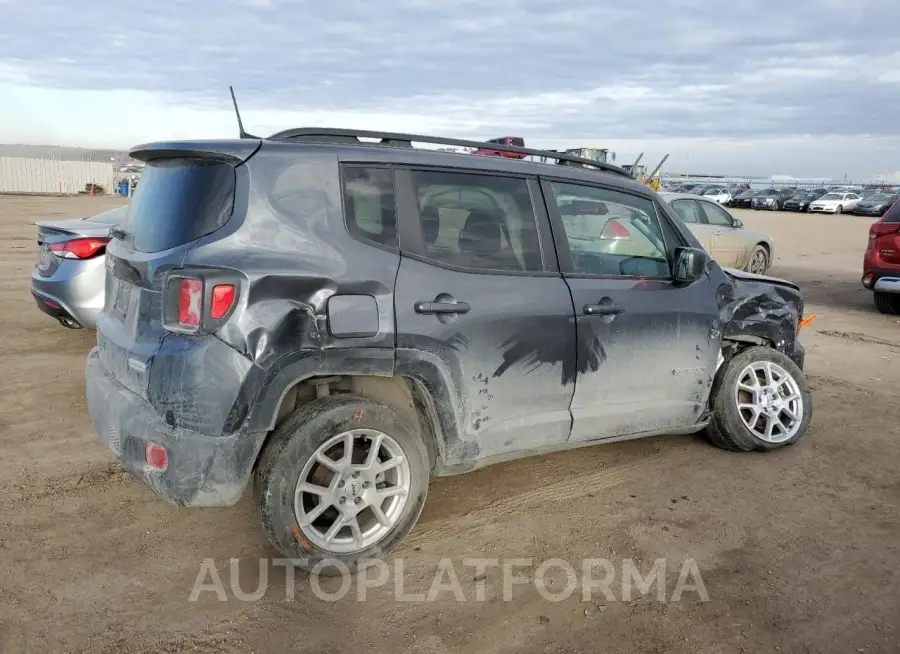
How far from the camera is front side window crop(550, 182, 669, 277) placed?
13.4 feet

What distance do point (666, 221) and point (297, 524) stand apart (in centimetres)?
277

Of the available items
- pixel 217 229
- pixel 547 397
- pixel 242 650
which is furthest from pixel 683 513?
pixel 217 229

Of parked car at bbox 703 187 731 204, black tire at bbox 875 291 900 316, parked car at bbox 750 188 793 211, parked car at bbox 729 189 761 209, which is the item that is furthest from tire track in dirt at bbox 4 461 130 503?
parked car at bbox 729 189 761 209

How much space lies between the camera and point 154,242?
11.0ft

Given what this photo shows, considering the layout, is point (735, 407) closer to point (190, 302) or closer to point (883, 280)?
point (190, 302)

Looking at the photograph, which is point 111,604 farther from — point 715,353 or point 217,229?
point 715,353

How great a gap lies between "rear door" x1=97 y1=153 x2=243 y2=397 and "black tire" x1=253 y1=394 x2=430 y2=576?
2.06 feet

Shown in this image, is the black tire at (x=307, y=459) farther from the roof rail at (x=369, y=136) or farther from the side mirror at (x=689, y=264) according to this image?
the side mirror at (x=689, y=264)

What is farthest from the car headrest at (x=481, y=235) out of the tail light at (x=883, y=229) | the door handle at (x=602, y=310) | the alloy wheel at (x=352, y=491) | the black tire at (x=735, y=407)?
the tail light at (x=883, y=229)

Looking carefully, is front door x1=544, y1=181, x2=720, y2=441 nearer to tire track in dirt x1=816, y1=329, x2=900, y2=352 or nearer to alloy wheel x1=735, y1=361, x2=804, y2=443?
alloy wheel x1=735, y1=361, x2=804, y2=443

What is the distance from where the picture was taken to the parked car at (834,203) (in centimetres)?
4378

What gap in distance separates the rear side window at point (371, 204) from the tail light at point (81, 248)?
3920mm

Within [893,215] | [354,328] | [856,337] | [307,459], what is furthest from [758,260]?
[307,459]

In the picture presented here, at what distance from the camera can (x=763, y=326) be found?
4.88m
